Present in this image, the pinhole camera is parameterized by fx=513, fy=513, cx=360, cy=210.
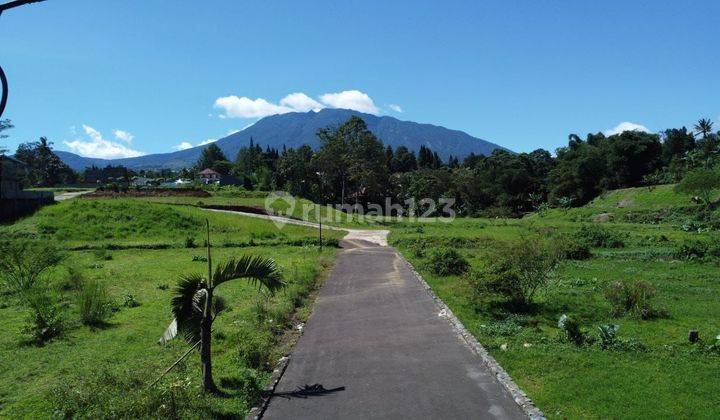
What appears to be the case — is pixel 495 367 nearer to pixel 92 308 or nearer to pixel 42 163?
pixel 92 308

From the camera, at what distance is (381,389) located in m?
9.07

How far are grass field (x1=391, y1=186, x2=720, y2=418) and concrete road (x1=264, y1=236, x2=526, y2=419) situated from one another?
804 mm

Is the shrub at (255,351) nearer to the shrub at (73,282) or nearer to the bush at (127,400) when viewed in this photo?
the bush at (127,400)

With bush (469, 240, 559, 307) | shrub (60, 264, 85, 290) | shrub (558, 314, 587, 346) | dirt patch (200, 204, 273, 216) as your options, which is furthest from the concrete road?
dirt patch (200, 204, 273, 216)

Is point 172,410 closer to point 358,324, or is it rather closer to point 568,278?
point 358,324

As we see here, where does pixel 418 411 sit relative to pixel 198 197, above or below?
below

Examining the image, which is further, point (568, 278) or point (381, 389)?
point (568, 278)

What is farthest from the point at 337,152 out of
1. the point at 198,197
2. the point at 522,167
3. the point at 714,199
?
the point at 714,199

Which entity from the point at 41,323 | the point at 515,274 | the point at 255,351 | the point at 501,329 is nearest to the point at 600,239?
the point at 515,274

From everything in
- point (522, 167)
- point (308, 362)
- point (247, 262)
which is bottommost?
point (308, 362)

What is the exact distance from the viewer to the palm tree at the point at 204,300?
8.83 metres

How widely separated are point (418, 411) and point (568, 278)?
15447 mm

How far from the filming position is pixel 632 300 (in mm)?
14812

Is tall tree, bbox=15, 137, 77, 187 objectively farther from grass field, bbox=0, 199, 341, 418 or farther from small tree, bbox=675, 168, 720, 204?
small tree, bbox=675, 168, 720, 204
